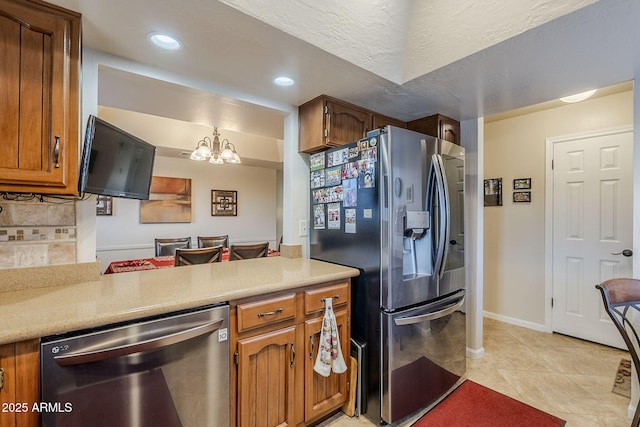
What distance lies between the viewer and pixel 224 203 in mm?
5434

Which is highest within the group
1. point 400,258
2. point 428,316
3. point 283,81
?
point 283,81

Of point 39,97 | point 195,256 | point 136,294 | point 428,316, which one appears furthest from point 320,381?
point 39,97

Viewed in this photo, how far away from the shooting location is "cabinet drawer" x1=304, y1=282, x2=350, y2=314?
1674 millimetres

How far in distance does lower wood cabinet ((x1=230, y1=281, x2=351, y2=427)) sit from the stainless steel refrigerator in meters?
0.21

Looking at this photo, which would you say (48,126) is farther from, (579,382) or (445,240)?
(579,382)

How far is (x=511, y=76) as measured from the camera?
5.96 ft

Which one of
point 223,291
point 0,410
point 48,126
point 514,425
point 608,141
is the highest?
point 608,141

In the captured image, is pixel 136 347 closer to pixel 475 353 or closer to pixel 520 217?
pixel 475 353

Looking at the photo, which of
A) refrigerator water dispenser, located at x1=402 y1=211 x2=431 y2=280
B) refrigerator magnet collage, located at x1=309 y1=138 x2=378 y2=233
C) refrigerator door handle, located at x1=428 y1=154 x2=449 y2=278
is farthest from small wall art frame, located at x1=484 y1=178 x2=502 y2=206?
refrigerator magnet collage, located at x1=309 y1=138 x2=378 y2=233

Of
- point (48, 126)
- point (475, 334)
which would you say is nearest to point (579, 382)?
point (475, 334)

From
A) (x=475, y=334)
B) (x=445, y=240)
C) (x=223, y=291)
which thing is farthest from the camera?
(x=475, y=334)

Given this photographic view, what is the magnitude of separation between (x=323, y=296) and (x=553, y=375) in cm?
212

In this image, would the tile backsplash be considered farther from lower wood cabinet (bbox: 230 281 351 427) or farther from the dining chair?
the dining chair

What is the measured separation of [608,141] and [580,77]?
59.4 inches
